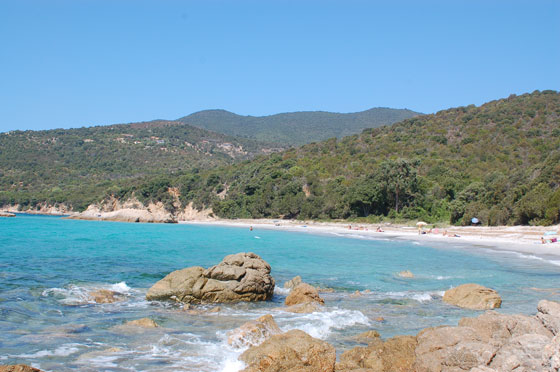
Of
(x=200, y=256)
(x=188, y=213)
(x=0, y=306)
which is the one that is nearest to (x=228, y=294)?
(x=0, y=306)

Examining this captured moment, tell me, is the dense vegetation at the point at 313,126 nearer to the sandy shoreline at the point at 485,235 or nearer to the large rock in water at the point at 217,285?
the sandy shoreline at the point at 485,235

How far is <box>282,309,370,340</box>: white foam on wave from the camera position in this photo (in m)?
9.51

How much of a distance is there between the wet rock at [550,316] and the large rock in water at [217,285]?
8.10 meters

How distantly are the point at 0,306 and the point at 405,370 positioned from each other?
10627 millimetres

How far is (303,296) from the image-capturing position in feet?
40.6

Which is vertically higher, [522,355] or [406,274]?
[522,355]

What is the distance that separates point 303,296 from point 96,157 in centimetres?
12306

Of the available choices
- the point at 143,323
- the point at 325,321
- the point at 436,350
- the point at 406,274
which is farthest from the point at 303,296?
the point at 406,274

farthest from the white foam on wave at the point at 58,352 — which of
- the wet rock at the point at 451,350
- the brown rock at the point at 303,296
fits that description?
the wet rock at the point at 451,350

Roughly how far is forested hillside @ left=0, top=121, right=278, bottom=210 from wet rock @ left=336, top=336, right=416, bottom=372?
90.3 meters

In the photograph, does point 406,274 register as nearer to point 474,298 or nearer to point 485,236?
point 474,298

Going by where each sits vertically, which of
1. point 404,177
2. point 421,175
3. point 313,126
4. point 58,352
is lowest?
point 58,352

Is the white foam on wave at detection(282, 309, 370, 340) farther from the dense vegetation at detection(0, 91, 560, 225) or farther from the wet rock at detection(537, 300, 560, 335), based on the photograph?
the dense vegetation at detection(0, 91, 560, 225)

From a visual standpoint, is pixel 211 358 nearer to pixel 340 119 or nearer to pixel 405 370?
pixel 405 370
